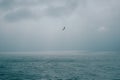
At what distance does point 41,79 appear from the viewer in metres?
51.2

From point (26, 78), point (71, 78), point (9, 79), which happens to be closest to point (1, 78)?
point (9, 79)

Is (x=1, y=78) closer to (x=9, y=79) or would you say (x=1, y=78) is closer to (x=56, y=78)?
(x=9, y=79)

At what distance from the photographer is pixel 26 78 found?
52.9 m

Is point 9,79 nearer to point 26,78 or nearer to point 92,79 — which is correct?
point 26,78

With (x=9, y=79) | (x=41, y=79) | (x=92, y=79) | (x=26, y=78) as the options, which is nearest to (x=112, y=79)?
(x=92, y=79)

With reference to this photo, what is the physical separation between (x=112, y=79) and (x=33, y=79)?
22977 mm

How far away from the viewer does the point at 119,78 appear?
5228 centimetres

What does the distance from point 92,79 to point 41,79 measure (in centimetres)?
1483

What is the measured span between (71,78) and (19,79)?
50.4 feet

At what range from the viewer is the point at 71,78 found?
173ft

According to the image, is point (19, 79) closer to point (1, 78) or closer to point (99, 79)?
point (1, 78)

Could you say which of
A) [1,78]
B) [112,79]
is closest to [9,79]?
[1,78]

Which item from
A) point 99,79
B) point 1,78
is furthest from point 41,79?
point 99,79

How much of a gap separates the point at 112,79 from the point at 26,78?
25347 mm
